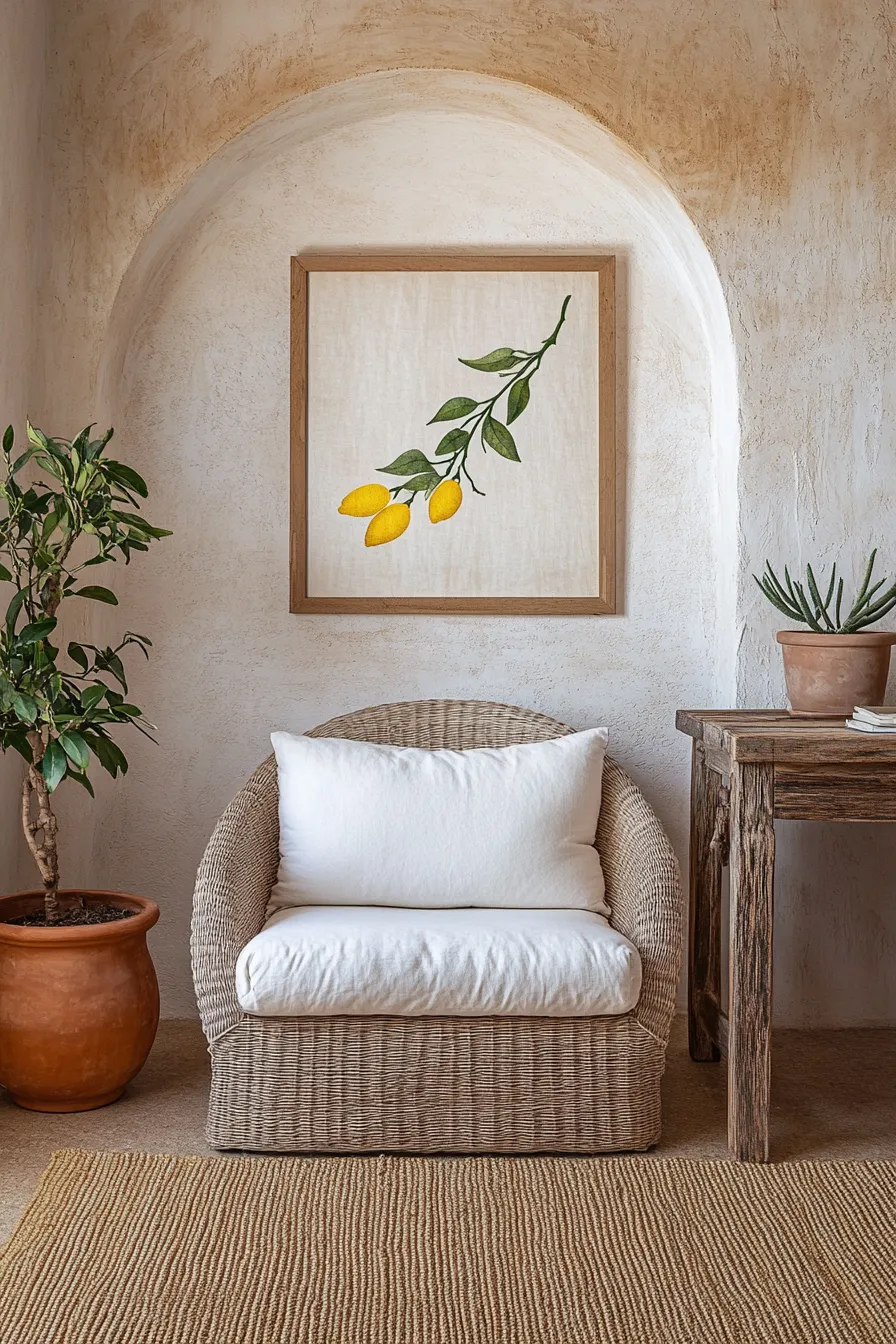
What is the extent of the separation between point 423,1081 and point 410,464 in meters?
1.58

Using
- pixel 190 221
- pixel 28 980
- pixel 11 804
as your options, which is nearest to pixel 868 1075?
pixel 28 980

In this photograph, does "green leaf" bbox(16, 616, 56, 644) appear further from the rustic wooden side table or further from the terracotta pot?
the rustic wooden side table

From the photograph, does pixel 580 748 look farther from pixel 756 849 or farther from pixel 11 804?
pixel 11 804

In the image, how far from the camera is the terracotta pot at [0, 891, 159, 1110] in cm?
242

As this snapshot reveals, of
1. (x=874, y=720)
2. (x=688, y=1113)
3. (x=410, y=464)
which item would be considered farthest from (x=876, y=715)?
(x=410, y=464)

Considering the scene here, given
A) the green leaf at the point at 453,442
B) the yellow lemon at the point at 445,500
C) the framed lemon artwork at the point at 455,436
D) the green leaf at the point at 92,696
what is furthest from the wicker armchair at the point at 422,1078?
the green leaf at the point at 453,442

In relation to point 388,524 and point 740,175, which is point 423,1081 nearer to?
point 388,524

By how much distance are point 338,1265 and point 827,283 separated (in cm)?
245

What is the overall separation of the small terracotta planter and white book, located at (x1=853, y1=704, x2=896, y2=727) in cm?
10

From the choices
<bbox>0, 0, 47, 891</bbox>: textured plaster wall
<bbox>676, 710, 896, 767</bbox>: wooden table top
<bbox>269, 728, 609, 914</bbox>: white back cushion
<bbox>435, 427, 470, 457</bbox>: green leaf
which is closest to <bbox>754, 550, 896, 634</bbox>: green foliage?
<bbox>676, 710, 896, 767</bbox>: wooden table top

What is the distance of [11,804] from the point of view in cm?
291

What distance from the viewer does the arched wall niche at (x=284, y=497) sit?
3.15 m

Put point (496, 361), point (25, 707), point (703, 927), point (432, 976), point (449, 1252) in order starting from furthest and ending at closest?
point (496, 361) < point (703, 927) < point (25, 707) < point (432, 976) < point (449, 1252)

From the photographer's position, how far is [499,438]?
10.3ft
